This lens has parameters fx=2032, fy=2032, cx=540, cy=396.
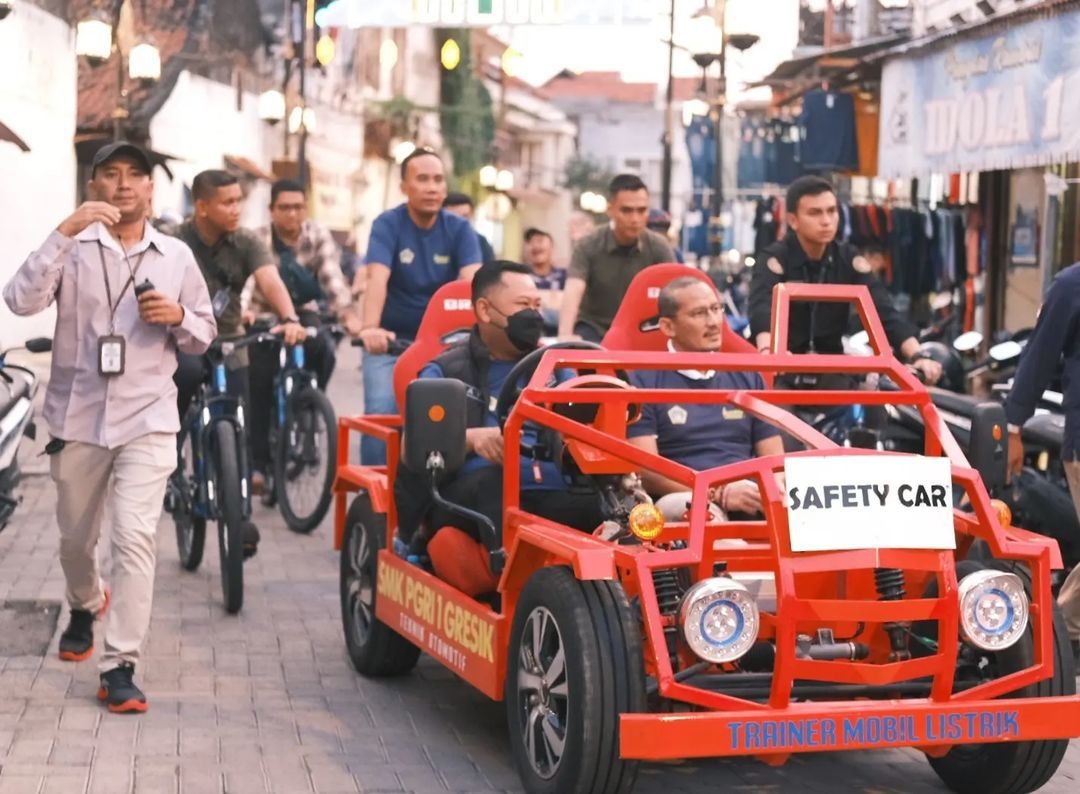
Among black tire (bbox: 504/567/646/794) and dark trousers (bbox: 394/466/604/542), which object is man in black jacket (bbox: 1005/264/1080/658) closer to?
dark trousers (bbox: 394/466/604/542)

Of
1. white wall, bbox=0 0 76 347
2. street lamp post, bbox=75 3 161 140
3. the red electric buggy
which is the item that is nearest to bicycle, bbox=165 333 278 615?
the red electric buggy

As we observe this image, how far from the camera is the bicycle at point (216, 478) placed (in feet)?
28.7

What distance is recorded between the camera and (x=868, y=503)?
5340mm

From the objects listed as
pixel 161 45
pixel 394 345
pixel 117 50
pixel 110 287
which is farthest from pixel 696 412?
pixel 161 45

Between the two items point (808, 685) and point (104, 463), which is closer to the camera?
point (808, 685)

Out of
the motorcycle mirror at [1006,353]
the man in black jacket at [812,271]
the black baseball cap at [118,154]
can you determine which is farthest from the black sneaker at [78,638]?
the motorcycle mirror at [1006,353]

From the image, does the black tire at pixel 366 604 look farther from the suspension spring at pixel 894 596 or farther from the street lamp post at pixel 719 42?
the street lamp post at pixel 719 42

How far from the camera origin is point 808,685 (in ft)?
17.8

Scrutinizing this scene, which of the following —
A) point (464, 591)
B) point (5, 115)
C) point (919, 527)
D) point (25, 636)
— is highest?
point (5, 115)

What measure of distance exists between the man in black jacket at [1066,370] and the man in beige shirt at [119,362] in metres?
3.12

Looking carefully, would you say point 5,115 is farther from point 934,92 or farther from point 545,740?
point 545,740

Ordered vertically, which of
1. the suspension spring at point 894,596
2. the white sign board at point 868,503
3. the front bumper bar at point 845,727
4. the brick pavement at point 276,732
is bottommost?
the brick pavement at point 276,732

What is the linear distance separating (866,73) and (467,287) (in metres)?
14.1

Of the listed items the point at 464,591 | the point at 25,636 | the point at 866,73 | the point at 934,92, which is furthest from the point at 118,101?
the point at 464,591
